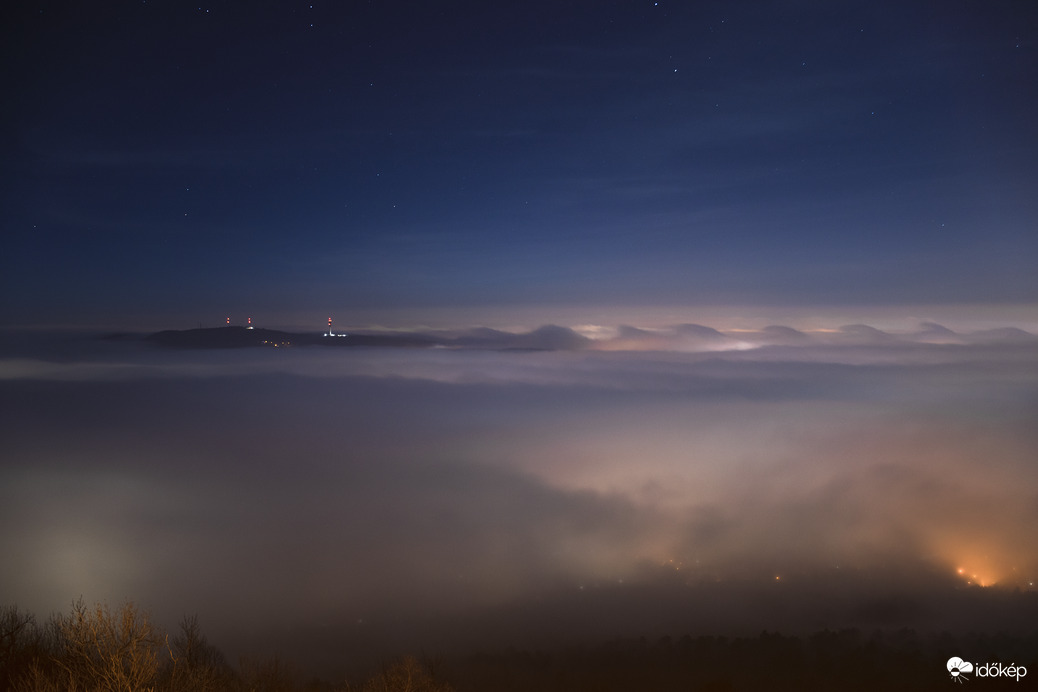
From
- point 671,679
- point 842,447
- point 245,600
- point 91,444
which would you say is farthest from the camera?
point 842,447

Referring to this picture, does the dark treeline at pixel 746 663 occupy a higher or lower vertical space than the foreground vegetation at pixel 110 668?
lower

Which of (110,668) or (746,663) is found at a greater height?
(110,668)

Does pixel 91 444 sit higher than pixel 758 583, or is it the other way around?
pixel 91 444

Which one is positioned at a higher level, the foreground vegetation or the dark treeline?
the foreground vegetation

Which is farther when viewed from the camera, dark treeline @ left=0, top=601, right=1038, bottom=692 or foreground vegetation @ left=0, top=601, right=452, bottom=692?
dark treeline @ left=0, top=601, right=1038, bottom=692

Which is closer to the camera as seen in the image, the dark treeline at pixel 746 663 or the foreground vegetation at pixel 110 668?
the foreground vegetation at pixel 110 668

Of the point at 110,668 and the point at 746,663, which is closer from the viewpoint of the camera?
the point at 110,668

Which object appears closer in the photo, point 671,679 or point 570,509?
point 671,679

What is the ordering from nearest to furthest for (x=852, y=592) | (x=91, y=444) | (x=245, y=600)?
1. (x=245, y=600)
2. (x=852, y=592)
3. (x=91, y=444)

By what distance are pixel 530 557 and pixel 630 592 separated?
1964 cm

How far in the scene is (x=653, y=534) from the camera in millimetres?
108938

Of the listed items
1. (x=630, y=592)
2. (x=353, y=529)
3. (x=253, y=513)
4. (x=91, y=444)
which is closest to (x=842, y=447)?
(x=630, y=592)

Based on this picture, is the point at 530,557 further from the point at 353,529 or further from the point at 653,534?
the point at 353,529

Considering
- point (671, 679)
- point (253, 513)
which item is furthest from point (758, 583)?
point (253, 513)
